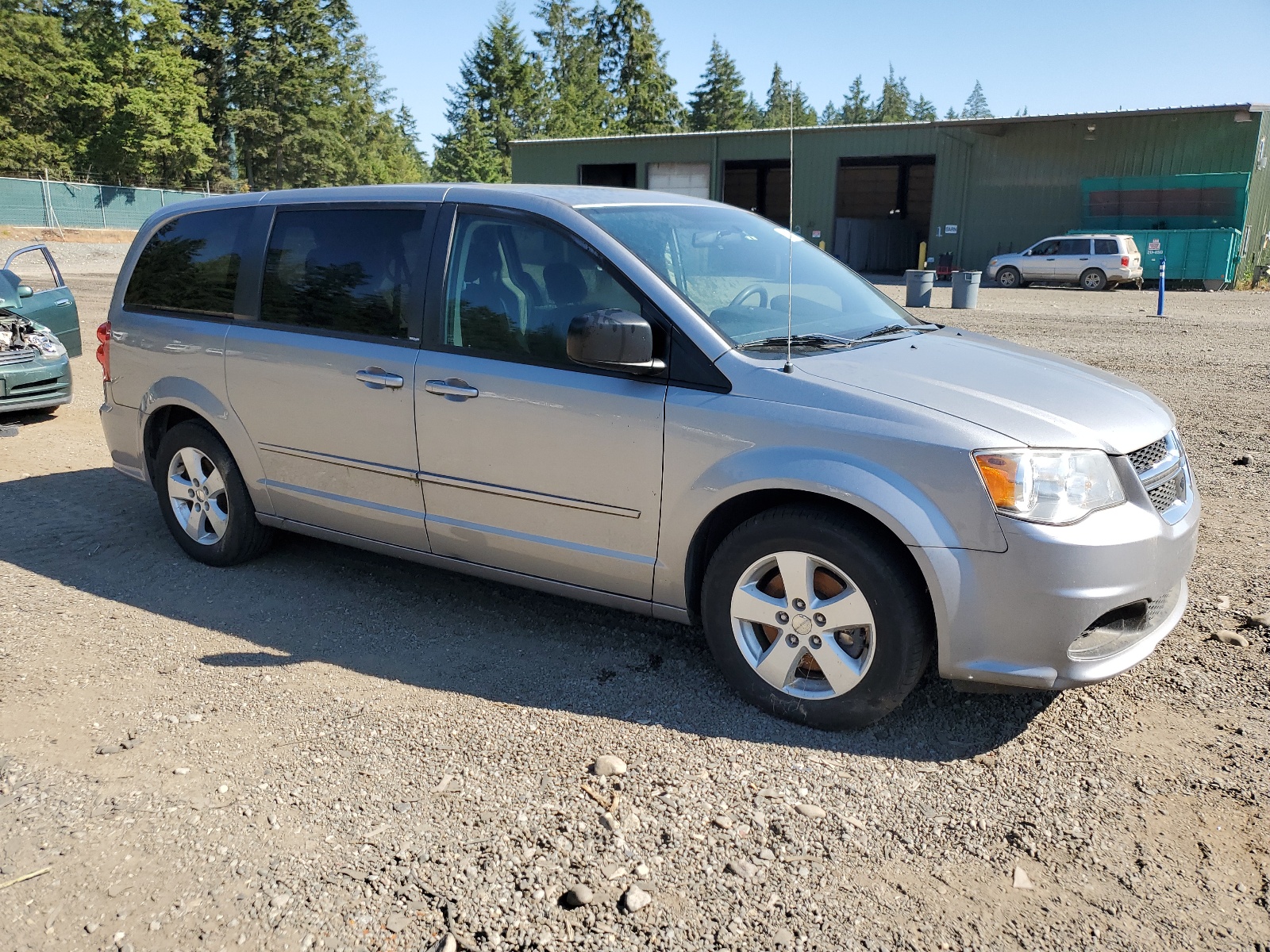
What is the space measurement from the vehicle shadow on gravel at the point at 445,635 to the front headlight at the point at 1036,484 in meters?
0.88

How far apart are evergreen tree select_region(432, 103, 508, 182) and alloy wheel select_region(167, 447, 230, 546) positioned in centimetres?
6611

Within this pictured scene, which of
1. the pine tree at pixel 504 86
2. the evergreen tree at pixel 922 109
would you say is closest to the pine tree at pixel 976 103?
the evergreen tree at pixel 922 109

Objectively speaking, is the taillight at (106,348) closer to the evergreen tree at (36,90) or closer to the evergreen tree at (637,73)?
the evergreen tree at (36,90)

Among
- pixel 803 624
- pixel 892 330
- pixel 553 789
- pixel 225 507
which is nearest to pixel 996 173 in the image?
pixel 892 330

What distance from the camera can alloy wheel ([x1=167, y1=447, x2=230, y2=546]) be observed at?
5.25 m

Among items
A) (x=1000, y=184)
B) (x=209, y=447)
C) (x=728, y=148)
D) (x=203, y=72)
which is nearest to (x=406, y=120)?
(x=203, y=72)

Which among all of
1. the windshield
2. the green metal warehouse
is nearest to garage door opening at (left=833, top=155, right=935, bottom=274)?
the green metal warehouse

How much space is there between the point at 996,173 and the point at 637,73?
5126 centimetres

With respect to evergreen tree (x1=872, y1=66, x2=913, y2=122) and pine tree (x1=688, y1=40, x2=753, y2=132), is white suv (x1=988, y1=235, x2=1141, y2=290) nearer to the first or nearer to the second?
pine tree (x1=688, y1=40, x2=753, y2=132)

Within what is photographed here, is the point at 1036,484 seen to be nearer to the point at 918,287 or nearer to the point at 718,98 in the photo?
the point at 918,287

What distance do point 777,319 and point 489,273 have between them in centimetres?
122

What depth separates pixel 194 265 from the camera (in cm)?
529

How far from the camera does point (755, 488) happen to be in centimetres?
351

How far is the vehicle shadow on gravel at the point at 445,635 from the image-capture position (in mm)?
3643
